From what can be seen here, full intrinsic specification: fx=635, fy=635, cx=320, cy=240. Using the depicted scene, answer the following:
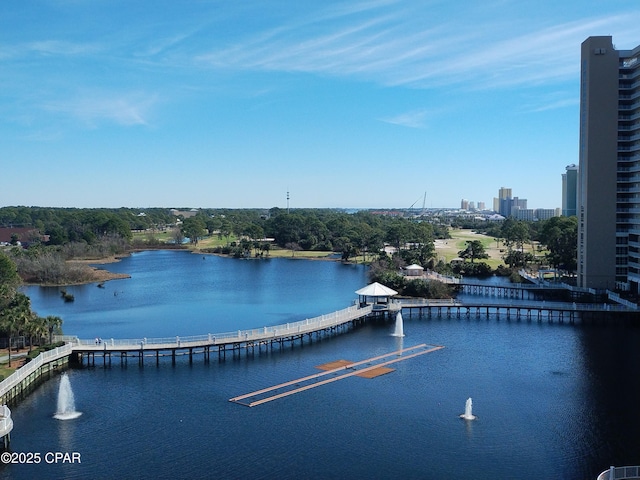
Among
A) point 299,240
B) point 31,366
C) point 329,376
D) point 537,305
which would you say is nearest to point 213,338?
point 329,376

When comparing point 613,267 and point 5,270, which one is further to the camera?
point 613,267

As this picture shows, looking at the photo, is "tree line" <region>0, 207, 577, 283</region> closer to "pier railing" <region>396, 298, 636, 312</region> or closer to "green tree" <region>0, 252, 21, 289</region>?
"pier railing" <region>396, 298, 636, 312</region>

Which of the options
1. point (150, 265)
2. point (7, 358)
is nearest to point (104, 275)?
point (150, 265)

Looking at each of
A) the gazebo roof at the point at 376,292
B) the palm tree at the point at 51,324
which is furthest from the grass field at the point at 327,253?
the palm tree at the point at 51,324

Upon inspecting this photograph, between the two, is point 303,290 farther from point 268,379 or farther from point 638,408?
point 638,408
